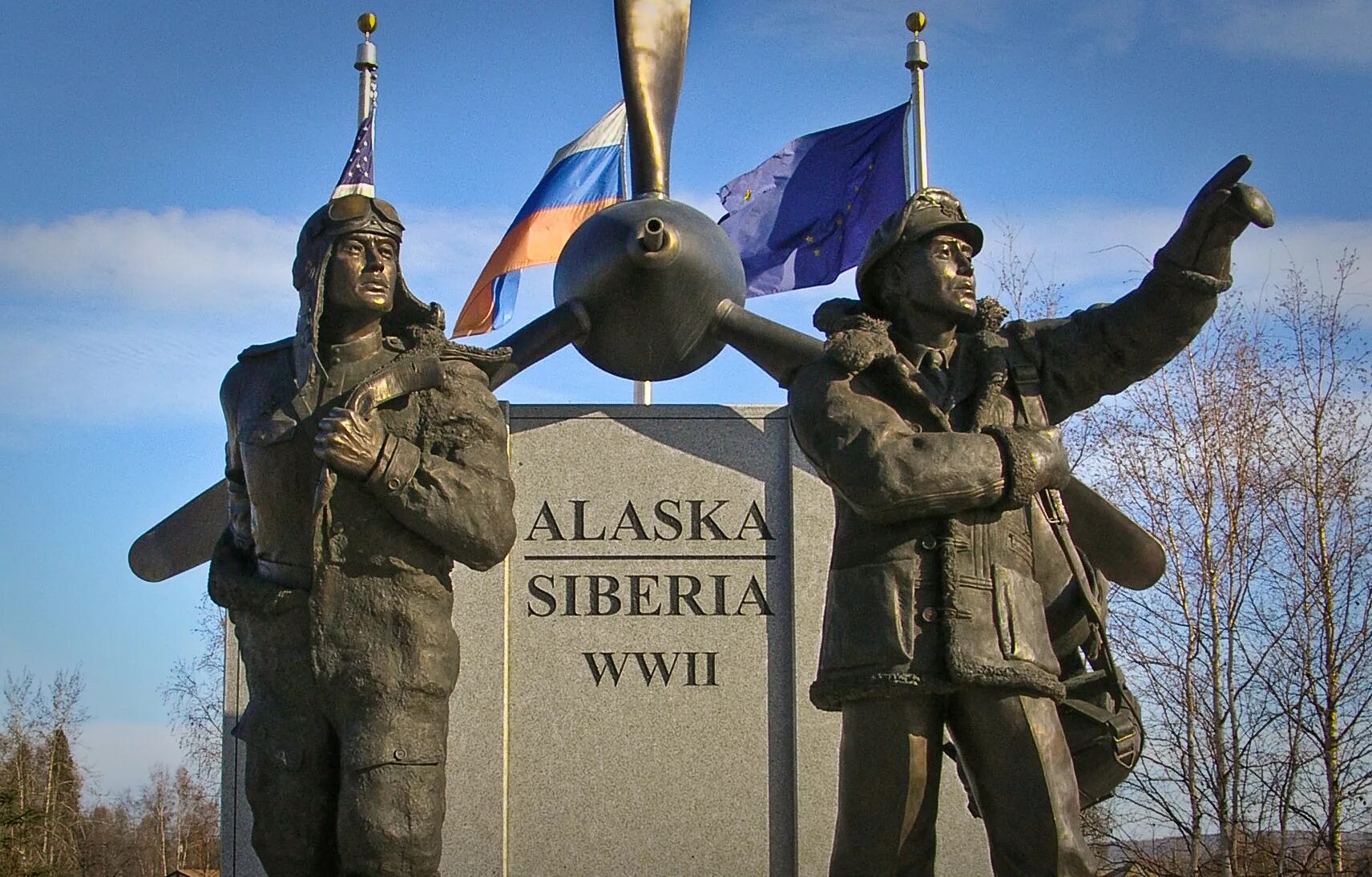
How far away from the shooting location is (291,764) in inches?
177

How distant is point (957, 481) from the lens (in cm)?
434

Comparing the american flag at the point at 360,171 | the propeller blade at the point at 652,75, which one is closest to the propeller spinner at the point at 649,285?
the propeller blade at the point at 652,75

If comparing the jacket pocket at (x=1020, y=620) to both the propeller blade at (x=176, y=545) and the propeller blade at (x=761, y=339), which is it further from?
the propeller blade at (x=761, y=339)

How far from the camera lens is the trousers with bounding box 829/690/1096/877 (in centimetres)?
430

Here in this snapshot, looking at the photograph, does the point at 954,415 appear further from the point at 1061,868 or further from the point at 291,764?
the point at 291,764

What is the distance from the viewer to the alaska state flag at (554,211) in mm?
13422

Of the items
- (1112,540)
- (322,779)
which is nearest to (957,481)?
(1112,540)

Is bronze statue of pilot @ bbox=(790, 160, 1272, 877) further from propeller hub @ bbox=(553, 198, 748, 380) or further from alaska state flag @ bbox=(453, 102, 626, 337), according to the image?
alaska state flag @ bbox=(453, 102, 626, 337)

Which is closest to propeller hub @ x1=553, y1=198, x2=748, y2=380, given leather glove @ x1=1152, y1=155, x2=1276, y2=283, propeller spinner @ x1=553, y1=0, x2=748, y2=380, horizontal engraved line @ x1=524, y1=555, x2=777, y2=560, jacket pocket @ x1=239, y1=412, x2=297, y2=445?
propeller spinner @ x1=553, y1=0, x2=748, y2=380

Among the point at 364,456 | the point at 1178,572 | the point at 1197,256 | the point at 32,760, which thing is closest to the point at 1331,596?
the point at 1178,572

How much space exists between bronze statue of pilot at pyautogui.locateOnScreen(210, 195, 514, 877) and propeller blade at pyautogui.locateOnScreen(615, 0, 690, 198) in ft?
18.9

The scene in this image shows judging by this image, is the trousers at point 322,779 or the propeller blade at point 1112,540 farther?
the propeller blade at point 1112,540

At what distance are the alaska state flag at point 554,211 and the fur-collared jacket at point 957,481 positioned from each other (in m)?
8.63

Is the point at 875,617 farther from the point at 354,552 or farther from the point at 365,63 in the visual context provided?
the point at 365,63
